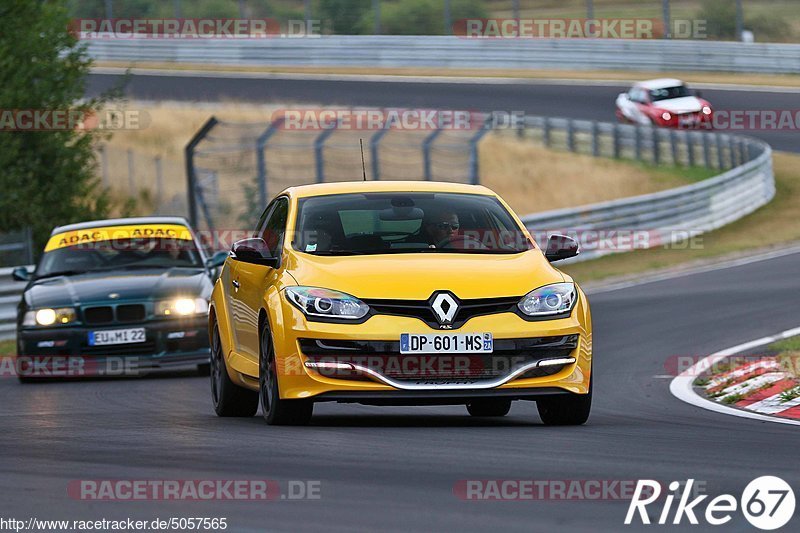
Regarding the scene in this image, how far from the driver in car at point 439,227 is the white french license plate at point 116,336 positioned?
19.0ft

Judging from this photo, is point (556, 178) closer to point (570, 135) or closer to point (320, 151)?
point (570, 135)

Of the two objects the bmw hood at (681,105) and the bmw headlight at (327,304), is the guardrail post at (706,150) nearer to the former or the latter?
the bmw hood at (681,105)

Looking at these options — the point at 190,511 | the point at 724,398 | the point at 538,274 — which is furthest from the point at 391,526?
the point at 724,398

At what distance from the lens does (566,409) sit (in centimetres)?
986

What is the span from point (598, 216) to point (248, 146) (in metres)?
5.71

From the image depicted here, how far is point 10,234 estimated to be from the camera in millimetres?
23203

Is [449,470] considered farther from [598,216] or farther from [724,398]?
[598,216]

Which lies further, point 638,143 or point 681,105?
point 681,105

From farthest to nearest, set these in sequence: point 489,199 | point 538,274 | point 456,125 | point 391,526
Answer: point 456,125 → point 489,199 → point 538,274 → point 391,526

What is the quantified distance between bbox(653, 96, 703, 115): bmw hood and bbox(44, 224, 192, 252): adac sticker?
25307mm

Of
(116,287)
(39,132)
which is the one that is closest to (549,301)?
(116,287)

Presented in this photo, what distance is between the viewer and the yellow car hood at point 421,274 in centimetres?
930

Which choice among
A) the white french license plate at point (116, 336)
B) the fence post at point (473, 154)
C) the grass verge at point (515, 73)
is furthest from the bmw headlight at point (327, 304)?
the grass verge at point (515, 73)

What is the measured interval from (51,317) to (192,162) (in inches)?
412
